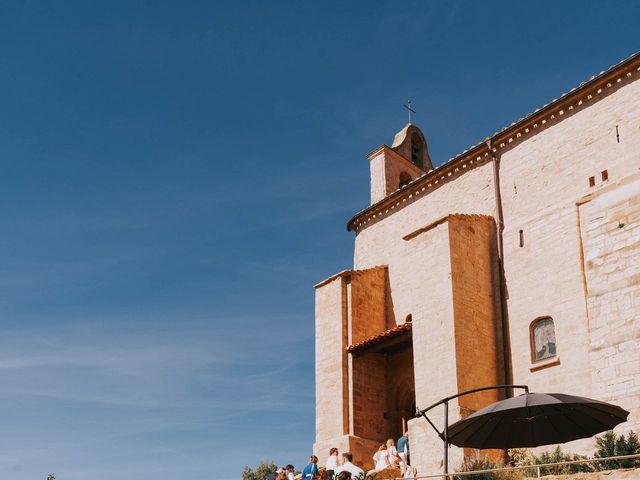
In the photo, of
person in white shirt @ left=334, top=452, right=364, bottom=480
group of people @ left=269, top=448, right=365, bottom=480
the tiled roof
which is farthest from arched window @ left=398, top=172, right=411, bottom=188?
person in white shirt @ left=334, top=452, right=364, bottom=480

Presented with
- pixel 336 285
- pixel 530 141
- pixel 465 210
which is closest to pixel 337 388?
pixel 336 285

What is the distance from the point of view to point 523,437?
11172 mm

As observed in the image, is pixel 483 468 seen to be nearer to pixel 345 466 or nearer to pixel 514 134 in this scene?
pixel 345 466

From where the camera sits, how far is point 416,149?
2789 cm

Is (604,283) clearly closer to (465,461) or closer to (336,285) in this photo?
(465,461)

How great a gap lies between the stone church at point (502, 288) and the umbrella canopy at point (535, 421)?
361 cm

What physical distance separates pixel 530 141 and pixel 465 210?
96.7 inches

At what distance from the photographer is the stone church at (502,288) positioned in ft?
51.2

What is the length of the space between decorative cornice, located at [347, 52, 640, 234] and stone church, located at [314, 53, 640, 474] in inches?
1.3

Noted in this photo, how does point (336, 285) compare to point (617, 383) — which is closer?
point (617, 383)

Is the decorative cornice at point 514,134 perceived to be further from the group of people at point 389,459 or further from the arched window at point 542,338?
the group of people at point 389,459

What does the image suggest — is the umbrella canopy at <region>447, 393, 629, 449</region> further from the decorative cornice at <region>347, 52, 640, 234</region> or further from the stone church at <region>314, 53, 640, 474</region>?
the decorative cornice at <region>347, 52, 640, 234</region>

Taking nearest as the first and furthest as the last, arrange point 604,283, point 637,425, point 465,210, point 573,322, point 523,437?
point 523,437 → point 637,425 → point 604,283 → point 573,322 → point 465,210

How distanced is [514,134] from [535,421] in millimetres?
10285
